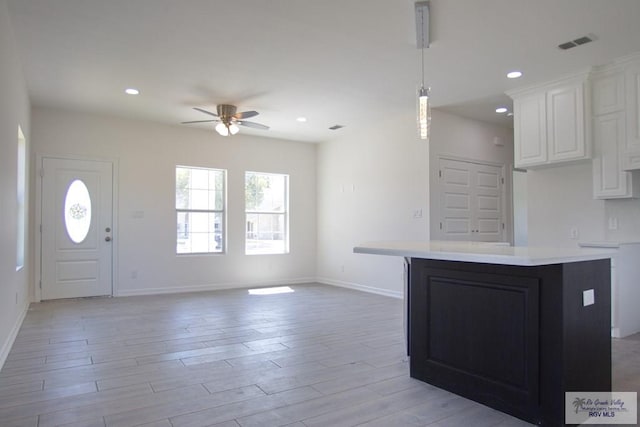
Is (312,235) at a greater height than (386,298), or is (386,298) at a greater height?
(312,235)

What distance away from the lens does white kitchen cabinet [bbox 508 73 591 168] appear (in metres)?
4.48

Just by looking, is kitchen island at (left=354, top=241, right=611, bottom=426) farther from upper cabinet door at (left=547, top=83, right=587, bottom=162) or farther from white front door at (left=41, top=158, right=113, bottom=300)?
white front door at (left=41, top=158, right=113, bottom=300)

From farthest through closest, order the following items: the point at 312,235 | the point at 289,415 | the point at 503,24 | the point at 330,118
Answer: the point at 312,235 < the point at 330,118 < the point at 503,24 < the point at 289,415

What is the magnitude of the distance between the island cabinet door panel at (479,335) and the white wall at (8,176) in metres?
3.17

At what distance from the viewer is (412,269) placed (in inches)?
119

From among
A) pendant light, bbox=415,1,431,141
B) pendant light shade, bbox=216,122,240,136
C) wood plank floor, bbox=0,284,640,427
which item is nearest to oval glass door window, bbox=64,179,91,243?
wood plank floor, bbox=0,284,640,427

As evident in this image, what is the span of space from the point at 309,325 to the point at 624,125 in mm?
3810

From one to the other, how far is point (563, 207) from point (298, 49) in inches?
140

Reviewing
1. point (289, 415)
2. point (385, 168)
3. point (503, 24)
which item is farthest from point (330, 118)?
point (289, 415)

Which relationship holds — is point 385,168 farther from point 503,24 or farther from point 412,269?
point 412,269

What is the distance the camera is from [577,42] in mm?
3783

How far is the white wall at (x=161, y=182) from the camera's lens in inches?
247

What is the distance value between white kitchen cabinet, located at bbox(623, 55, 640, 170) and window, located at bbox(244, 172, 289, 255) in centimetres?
537

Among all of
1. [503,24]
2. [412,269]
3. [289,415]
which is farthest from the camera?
[503,24]
